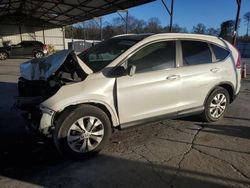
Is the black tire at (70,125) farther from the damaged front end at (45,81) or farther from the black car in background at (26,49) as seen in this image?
the black car in background at (26,49)

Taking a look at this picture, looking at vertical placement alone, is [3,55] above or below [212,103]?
above

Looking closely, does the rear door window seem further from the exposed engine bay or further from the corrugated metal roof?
the corrugated metal roof

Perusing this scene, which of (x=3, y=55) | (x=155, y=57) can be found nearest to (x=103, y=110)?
(x=155, y=57)

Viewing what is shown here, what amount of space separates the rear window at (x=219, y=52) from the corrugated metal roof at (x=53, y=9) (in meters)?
11.4

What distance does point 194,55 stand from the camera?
518 cm

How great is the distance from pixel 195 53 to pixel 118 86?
1.91m

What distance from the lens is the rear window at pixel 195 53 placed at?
5027 mm

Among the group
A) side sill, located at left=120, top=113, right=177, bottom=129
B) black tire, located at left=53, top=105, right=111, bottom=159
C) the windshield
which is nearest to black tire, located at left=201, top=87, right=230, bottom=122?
side sill, located at left=120, top=113, right=177, bottom=129

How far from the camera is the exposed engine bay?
4148mm

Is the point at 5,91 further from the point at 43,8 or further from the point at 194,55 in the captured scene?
the point at 43,8

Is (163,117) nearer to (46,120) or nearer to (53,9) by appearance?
(46,120)

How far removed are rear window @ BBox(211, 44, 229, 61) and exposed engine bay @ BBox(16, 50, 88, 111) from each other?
2886mm

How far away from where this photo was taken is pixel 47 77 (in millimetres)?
4289

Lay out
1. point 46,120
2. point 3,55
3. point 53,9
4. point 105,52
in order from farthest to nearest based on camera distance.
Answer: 1. point 53,9
2. point 3,55
3. point 105,52
4. point 46,120
